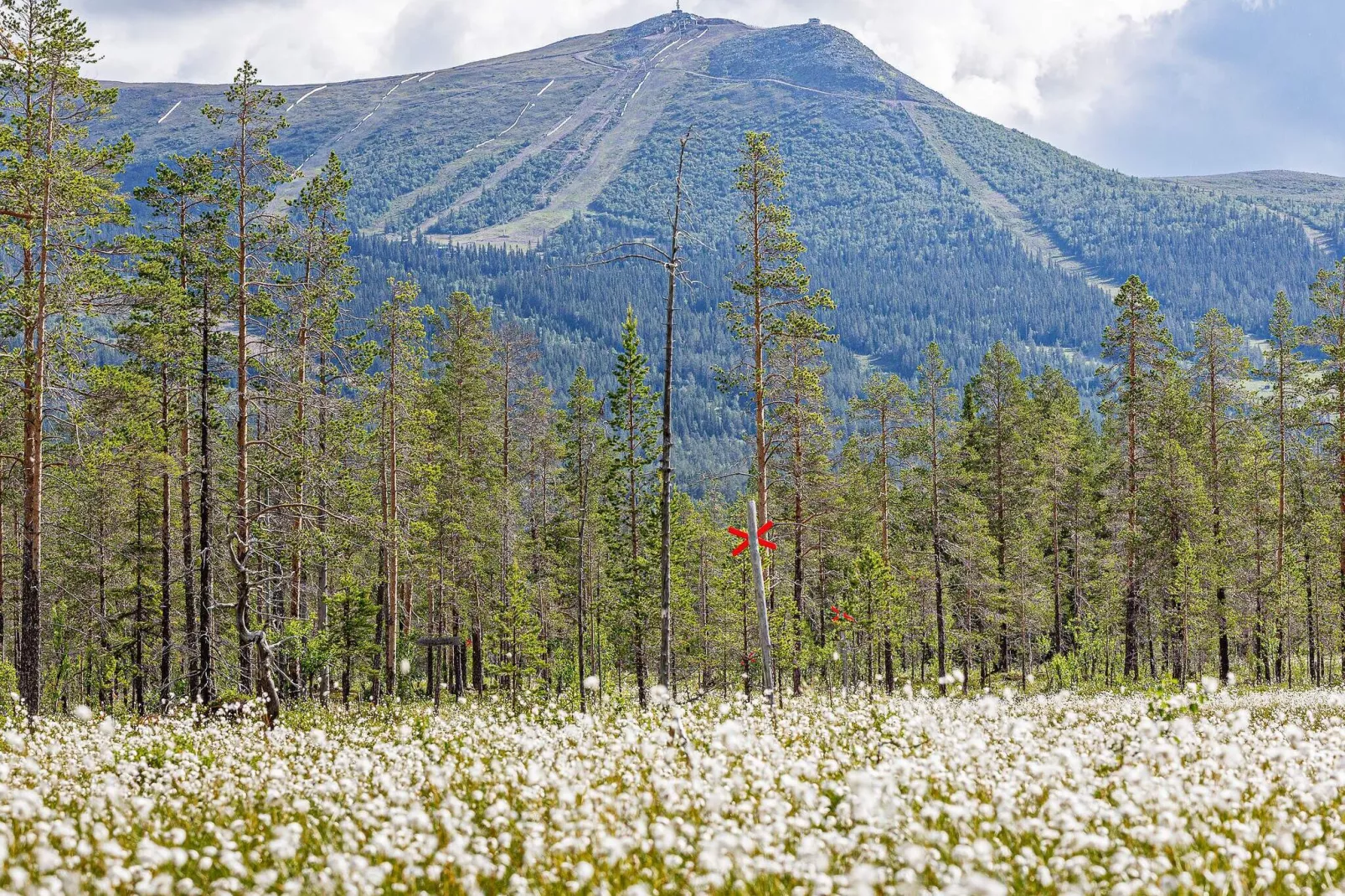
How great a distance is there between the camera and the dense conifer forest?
19688mm

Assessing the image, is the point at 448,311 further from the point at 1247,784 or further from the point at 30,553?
the point at 1247,784

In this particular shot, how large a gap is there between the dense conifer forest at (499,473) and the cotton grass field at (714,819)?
8.82 m

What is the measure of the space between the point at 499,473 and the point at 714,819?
1424 inches

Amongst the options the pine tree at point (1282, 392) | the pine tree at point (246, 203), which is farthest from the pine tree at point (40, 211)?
the pine tree at point (1282, 392)

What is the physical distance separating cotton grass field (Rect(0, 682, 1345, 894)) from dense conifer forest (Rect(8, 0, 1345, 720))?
8.82 metres

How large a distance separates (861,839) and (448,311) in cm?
3725

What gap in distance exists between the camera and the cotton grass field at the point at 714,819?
16.2 ft

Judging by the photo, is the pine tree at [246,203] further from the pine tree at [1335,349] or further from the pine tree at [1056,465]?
the pine tree at [1056,465]

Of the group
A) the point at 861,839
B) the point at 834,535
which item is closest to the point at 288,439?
the point at 861,839

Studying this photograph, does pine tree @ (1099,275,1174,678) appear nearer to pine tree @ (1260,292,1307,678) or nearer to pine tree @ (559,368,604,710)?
pine tree @ (1260,292,1307,678)

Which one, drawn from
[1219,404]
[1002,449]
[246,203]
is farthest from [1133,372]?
[246,203]

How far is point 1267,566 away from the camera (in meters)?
44.3

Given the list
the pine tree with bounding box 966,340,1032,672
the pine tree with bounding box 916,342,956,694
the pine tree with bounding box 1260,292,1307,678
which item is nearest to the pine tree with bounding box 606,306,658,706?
the pine tree with bounding box 916,342,956,694

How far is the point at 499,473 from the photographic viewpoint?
40.8 m
